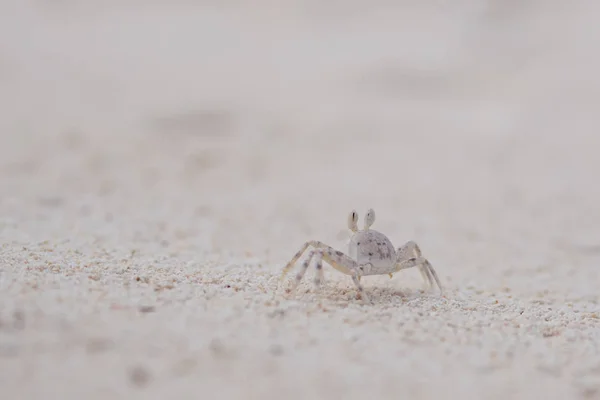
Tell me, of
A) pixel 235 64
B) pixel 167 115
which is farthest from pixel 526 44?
pixel 167 115

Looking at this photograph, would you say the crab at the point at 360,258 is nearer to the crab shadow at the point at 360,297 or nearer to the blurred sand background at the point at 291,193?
the crab shadow at the point at 360,297

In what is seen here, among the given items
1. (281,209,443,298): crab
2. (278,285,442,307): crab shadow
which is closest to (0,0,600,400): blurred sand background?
(278,285,442,307): crab shadow

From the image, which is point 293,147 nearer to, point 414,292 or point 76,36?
point 414,292

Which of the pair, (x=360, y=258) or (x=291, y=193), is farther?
(x=291, y=193)

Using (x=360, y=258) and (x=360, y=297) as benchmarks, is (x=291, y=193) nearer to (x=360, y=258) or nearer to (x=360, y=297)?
(x=360, y=258)

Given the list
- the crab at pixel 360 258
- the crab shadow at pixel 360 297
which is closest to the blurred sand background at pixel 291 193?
the crab shadow at pixel 360 297

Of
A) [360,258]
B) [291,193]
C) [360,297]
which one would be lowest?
[360,297]

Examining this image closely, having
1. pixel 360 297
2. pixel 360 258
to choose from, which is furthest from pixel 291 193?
pixel 360 297

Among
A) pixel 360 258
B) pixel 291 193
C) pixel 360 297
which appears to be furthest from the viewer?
pixel 291 193
